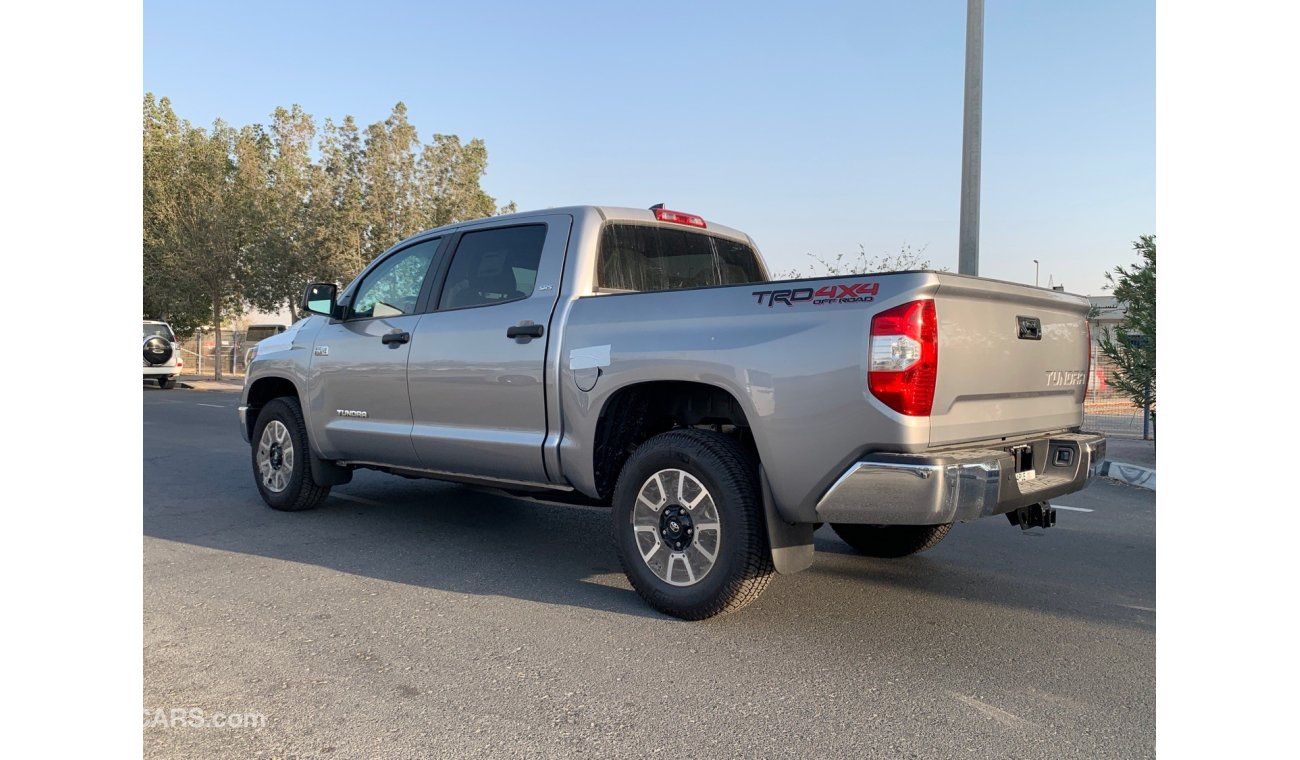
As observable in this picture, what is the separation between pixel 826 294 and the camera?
150 inches

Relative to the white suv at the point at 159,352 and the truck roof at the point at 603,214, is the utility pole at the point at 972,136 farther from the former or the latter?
the white suv at the point at 159,352

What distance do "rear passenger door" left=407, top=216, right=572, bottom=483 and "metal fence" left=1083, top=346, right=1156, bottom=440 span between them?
898 centimetres

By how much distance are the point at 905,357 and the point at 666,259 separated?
84.8 inches

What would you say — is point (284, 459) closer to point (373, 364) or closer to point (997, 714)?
point (373, 364)

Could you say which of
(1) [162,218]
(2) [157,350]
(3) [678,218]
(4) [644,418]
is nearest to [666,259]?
(3) [678,218]

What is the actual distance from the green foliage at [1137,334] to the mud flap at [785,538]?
750cm

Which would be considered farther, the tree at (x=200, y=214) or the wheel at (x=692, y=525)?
the tree at (x=200, y=214)

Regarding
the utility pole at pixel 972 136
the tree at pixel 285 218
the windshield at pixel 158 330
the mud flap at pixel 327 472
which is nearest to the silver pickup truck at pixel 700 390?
the mud flap at pixel 327 472

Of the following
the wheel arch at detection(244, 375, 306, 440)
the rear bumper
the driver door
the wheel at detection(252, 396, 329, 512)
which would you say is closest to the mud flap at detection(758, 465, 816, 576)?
the rear bumper

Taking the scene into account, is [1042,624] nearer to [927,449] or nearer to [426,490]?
[927,449]

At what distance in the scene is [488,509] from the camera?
7.05 meters

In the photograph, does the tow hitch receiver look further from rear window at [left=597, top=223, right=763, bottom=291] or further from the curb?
the curb

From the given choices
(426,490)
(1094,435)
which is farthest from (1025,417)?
(426,490)

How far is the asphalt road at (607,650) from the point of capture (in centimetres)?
308
